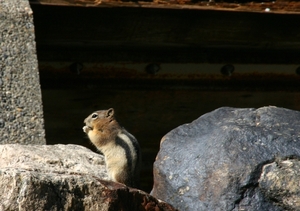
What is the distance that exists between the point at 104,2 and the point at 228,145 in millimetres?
2365

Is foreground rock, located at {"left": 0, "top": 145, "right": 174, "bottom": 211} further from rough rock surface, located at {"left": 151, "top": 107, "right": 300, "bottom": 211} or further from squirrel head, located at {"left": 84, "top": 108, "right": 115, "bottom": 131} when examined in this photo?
squirrel head, located at {"left": 84, "top": 108, "right": 115, "bottom": 131}

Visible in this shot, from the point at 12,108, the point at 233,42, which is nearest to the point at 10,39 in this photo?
the point at 12,108

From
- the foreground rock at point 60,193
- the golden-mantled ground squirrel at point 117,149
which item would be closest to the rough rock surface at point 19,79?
the golden-mantled ground squirrel at point 117,149

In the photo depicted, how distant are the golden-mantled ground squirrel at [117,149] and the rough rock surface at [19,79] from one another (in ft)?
1.77

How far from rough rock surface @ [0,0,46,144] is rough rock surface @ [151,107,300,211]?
135 cm

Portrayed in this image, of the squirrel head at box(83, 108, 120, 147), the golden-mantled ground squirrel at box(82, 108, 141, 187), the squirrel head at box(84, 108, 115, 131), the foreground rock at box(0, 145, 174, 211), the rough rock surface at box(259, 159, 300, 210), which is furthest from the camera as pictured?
the squirrel head at box(84, 108, 115, 131)

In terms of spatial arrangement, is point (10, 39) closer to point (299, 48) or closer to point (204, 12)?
point (204, 12)

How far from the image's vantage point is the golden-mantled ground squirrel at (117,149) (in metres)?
5.68

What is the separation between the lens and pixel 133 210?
423 centimetres

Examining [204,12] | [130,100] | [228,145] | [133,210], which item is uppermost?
[204,12]

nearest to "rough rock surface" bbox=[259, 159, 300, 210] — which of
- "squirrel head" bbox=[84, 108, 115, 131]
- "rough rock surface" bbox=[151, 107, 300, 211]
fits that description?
"rough rock surface" bbox=[151, 107, 300, 211]

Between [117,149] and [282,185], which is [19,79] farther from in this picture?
[282,185]

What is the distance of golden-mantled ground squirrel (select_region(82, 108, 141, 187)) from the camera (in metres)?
5.68

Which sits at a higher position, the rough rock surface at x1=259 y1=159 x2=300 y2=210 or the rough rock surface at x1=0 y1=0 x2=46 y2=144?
the rough rock surface at x1=0 y1=0 x2=46 y2=144
